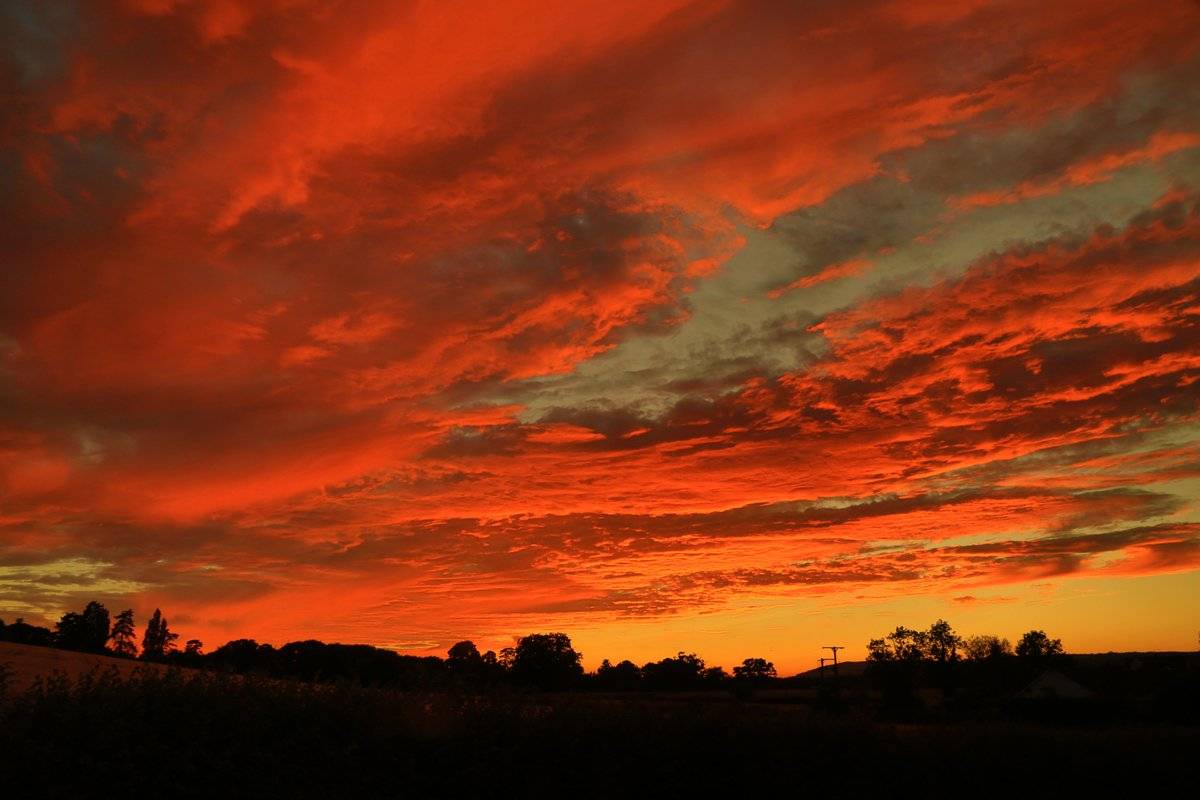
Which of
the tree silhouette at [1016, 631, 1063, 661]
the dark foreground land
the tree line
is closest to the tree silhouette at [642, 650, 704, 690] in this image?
the tree line

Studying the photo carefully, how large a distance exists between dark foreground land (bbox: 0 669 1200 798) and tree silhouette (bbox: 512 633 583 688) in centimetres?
1112

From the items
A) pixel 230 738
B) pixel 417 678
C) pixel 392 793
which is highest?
pixel 417 678

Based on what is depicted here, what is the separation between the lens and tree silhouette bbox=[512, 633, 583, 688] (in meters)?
28.9

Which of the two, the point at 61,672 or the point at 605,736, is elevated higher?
the point at 61,672

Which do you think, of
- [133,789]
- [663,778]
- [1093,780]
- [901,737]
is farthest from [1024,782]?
[133,789]

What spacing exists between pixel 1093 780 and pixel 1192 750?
2416 mm

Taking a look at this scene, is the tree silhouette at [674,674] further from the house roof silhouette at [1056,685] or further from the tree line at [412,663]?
the house roof silhouette at [1056,685]

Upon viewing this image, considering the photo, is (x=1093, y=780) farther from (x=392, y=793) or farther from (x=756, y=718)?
(x=392, y=793)

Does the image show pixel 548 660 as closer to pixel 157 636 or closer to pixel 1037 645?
pixel 157 636

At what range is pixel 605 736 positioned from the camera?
16031 mm

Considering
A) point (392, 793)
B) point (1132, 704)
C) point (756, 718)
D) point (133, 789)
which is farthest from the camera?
point (1132, 704)

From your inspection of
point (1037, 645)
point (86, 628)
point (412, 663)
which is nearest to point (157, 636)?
point (86, 628)

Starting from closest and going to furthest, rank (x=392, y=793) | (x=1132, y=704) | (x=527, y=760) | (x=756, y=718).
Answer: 1. (x=392, y=793)
2. (x=527, y=760)
3. (x=756, y=718)
4. (x=1132, y=704)

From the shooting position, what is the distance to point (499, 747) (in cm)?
1550
